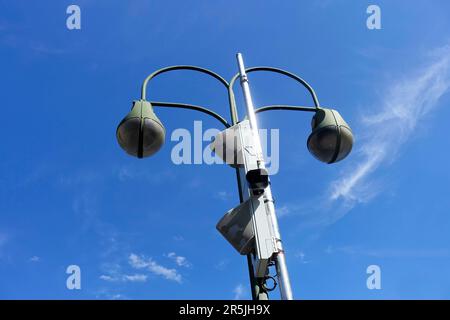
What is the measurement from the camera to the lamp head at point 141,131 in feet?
15.7

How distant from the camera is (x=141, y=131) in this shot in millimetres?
4785

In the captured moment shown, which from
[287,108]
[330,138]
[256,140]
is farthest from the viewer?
[287,108]

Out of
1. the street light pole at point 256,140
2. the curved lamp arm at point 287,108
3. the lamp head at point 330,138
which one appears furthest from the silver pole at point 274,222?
the lamp head at point 330,138

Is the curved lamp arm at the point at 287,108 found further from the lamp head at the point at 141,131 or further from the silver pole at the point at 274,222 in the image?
the lamp head at the point at 141,131

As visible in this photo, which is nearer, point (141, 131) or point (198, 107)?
point (141, 131)

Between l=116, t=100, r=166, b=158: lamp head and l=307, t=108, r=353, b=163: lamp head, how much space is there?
A: 1.83 m

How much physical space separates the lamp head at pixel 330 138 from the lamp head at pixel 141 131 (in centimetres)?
183

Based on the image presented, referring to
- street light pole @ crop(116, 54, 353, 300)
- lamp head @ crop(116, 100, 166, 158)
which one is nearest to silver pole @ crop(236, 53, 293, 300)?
street light pole @ crop(116, 54, 353, 300)

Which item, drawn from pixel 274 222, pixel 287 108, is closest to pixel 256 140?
pixel 274 222

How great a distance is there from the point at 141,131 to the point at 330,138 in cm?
221

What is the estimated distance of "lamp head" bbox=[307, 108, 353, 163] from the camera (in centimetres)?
514

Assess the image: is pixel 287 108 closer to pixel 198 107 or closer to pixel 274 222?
pixel 198 107
